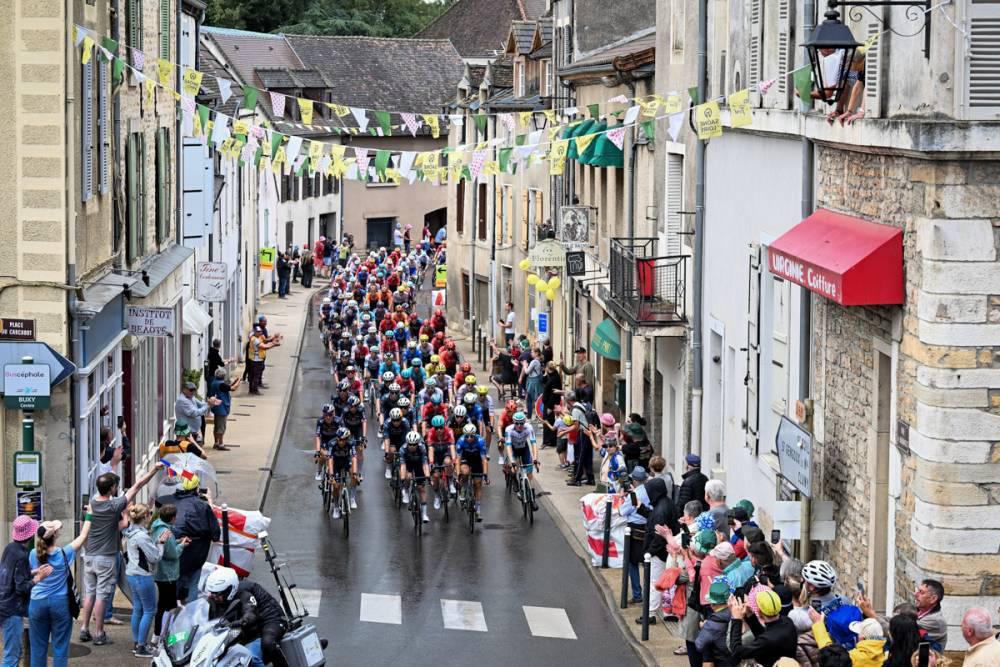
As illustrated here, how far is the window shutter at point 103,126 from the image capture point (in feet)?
67.5

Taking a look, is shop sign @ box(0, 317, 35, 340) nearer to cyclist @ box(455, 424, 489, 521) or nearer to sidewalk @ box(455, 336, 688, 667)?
sidewalk @ box(455, 336, 688, 667)

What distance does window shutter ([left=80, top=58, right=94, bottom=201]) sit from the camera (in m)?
19.2

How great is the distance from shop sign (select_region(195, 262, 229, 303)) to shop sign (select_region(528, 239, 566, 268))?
746cm

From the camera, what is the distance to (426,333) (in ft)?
134

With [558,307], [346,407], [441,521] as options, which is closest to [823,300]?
[441,521]

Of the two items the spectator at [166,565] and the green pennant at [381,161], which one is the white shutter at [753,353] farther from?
the spectator at [166,565]

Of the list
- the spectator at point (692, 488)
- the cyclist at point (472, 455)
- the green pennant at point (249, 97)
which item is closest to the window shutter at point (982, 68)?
the spectator at point (692, 488)

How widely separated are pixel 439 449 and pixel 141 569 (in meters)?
9.51

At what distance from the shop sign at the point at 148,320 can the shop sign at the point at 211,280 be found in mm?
10668

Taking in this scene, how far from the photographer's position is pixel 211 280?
109 ft

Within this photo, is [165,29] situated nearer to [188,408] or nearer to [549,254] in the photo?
[188,408]

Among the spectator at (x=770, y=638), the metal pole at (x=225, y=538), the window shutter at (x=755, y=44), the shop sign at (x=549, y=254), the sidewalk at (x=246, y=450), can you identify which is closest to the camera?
the spectator at (x=770, y=638)

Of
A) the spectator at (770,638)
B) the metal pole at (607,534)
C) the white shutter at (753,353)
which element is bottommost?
the metal pole at (607,534)

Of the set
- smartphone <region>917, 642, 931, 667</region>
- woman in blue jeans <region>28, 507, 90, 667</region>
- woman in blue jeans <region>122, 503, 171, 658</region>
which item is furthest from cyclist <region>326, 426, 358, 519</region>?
smartphone <region>917, 642, 931, 667</region>
